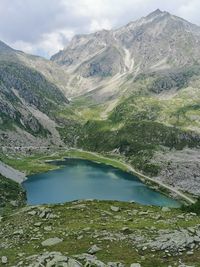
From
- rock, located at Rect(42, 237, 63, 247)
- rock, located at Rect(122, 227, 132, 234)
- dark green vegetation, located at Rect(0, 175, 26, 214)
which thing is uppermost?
rock, located at Rect(122, 227, 132, 234)

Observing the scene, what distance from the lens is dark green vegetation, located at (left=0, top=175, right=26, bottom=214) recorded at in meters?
145

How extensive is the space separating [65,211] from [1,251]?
59.9 ft

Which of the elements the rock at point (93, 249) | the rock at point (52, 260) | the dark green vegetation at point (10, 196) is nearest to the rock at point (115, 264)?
the rock at point (52, 260)

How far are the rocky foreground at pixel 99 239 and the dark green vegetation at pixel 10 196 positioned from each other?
77457 millimetres

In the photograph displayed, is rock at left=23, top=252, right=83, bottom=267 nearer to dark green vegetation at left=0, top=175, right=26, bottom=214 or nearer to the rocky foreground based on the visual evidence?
the rocky foreground

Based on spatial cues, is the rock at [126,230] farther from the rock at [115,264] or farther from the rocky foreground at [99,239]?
the rock at [115,264]

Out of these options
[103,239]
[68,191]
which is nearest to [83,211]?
[103,239]

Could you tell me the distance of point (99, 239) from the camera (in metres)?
48.2

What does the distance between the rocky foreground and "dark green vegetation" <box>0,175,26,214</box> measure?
77457mm

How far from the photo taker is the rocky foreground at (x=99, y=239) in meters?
41.9

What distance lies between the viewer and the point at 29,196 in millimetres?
184750

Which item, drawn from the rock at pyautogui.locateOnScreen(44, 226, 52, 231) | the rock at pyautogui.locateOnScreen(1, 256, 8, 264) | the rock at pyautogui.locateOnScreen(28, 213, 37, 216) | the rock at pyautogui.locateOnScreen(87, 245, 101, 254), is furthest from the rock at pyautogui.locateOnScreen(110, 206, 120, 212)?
the rock at pyautogui.locateOnScreen(1, 256, 8, 264)

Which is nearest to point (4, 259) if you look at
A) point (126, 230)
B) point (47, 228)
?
point (47, 228)

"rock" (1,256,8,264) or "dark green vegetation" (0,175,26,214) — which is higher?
"rock" (1,256,8,264)
